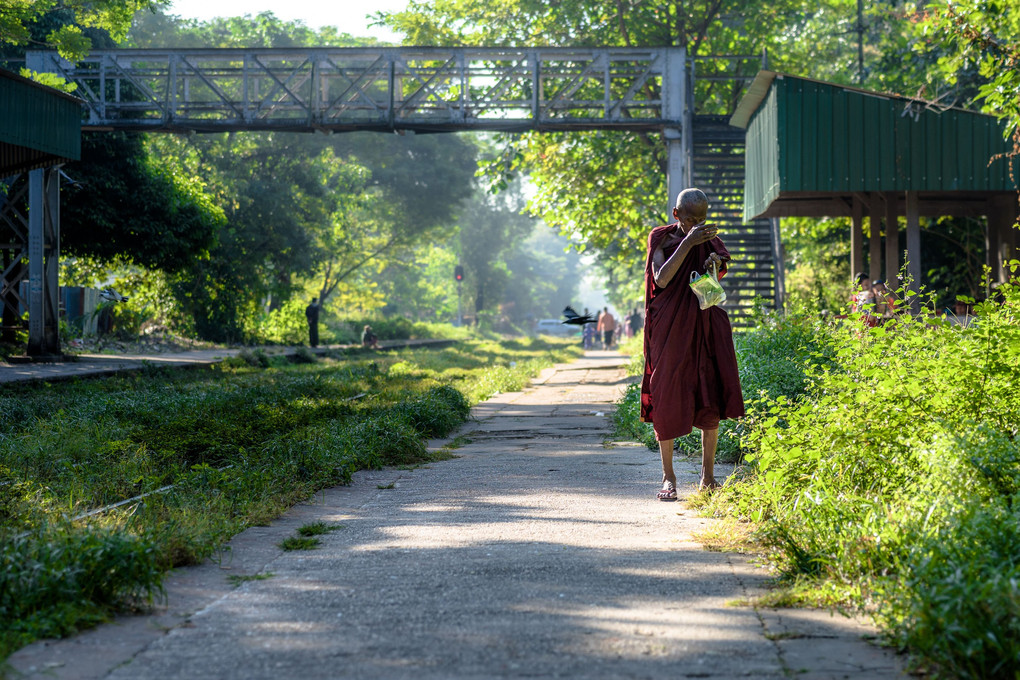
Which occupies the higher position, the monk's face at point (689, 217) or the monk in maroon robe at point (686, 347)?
the monk's face at point (689, 217)

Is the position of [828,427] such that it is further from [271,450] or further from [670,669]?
[271,450]

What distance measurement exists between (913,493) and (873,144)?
11.4 metres

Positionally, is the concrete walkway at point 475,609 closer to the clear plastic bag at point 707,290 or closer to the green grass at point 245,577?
the green grass at point 245,577

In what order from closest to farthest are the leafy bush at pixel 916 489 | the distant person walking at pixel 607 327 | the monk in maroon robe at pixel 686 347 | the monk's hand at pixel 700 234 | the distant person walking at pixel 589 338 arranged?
the leafy bush at pixel 916 489, the monk's hand at pixel 700 234, the monk in maroon robe at pixel 686 347, the distant person walking at pixel 607 327, the distant person walking at pixel 589 338

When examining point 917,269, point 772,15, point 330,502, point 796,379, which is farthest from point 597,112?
point 330,502

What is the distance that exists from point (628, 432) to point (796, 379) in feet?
7.49

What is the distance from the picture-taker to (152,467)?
23.2 feet

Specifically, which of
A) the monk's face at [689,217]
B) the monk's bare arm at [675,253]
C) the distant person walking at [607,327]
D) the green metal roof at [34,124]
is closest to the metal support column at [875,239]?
the monk's face at [689,217]

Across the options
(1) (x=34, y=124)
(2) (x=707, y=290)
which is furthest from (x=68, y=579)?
(1) (x=34, y=124)

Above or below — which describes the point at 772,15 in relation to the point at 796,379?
above

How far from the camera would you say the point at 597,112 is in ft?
82.4

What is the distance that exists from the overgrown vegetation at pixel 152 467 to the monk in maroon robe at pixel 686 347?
2.33 m

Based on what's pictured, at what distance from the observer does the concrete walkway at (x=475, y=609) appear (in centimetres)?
324

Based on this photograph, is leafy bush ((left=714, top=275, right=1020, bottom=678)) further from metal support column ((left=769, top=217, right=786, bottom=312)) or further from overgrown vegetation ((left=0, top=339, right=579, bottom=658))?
metal support column ((left=769, top=217, right=786, bottom=312))
